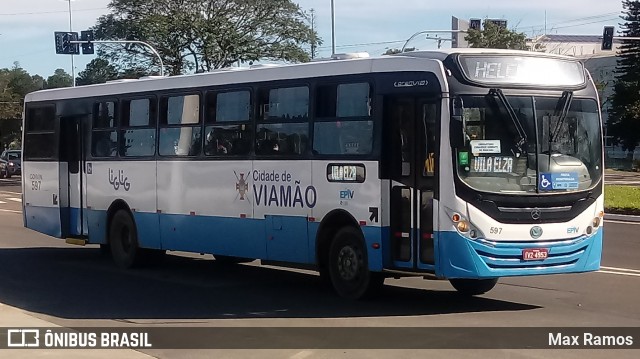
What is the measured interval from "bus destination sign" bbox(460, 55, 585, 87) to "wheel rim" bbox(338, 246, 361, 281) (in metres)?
2.69

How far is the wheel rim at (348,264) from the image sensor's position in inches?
481

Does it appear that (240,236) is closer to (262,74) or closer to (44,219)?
(262,74)

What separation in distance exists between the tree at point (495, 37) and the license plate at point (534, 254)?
184 feet

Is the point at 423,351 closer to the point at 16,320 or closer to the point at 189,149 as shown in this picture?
the point at 16,320

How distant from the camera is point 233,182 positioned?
14.2 metres

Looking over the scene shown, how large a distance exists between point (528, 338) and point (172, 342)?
141 inches

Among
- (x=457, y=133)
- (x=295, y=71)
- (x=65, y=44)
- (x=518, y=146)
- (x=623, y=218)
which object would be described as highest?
(x=65, y=44)

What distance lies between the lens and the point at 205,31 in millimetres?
54188

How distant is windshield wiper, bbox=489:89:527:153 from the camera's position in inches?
437

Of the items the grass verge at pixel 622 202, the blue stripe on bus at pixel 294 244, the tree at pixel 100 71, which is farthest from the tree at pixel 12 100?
the blue stripe on bus at pixel 294 244

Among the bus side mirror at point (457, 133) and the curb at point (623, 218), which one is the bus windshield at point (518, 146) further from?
the curb at point (623, 218)

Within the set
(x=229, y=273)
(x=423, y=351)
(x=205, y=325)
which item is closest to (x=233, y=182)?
(x=229, y=273)

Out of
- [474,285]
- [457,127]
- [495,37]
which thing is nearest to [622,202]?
[474,285]

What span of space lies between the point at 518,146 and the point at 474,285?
2.38 metres
